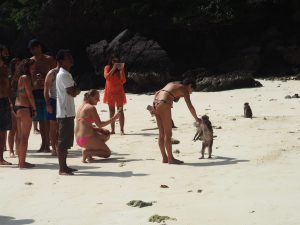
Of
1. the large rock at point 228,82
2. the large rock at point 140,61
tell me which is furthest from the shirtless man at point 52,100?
the large rock at point 140,61

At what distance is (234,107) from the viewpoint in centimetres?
1542

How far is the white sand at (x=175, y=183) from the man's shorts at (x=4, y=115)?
1.95 ft

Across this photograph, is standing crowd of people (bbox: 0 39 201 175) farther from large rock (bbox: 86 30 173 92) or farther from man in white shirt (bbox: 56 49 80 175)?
large rock (bbox: 86 30 173 92)

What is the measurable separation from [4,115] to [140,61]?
1290 cm

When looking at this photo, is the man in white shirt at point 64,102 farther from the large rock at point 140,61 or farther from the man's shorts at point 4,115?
the large rock at point 140,61

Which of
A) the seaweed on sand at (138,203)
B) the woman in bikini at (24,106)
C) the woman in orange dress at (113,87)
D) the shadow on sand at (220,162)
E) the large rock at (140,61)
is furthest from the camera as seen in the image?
the large rock at (140,61)

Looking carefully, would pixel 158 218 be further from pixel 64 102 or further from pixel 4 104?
pixel 4 104

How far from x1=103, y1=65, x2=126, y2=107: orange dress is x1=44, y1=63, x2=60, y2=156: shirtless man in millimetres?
2834

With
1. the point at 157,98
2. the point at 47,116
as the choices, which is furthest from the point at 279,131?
the point at 47,116

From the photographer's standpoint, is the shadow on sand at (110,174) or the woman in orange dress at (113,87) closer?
the shadow on sand at (110,174)

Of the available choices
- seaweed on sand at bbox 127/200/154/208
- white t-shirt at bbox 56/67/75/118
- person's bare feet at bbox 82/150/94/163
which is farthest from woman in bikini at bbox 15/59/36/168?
seaweed on sand at bbox 127/200/154/208

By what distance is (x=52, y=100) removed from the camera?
9.26m

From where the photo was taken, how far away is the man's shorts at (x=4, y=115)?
8984 mm

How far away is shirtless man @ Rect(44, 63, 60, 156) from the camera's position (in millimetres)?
8945
